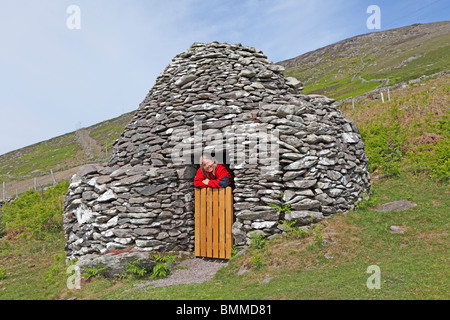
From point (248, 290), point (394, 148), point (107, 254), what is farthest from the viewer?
point (394, 148)

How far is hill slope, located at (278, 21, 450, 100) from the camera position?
50000 mm

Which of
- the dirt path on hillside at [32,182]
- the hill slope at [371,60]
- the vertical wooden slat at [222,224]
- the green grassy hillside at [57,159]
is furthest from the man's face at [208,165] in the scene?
the hill slope at [371,60]

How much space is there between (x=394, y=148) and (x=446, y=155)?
2607 millimetres

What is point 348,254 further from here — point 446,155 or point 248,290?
point 446,155

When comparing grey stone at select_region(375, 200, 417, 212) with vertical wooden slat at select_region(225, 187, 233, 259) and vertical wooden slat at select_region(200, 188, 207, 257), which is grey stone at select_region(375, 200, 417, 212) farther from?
vertical wooden slat at select_region(200, 188, 207, 257)

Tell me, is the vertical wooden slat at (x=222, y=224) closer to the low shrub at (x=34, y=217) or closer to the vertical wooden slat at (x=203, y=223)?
the vertical wooden slat at (x=203, y=223)

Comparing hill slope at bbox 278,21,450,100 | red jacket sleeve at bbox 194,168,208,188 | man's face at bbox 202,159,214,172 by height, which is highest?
hill slope at bbox 278,21,450,100

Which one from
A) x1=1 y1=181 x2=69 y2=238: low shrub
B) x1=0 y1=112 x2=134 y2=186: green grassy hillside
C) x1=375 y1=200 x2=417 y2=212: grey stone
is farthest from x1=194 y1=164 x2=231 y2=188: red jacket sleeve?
x1=0 y1=112 x2=134 y2=186: green grassy hillside

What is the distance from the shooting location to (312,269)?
233 inches

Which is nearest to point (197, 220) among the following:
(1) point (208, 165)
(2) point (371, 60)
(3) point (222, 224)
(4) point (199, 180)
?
(3) point (222, 224)

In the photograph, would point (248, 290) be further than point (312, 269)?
No

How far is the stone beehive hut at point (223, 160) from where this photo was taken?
745cm

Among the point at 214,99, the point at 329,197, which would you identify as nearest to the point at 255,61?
the point at 214,99

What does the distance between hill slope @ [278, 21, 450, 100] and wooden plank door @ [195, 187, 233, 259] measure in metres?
40.2
